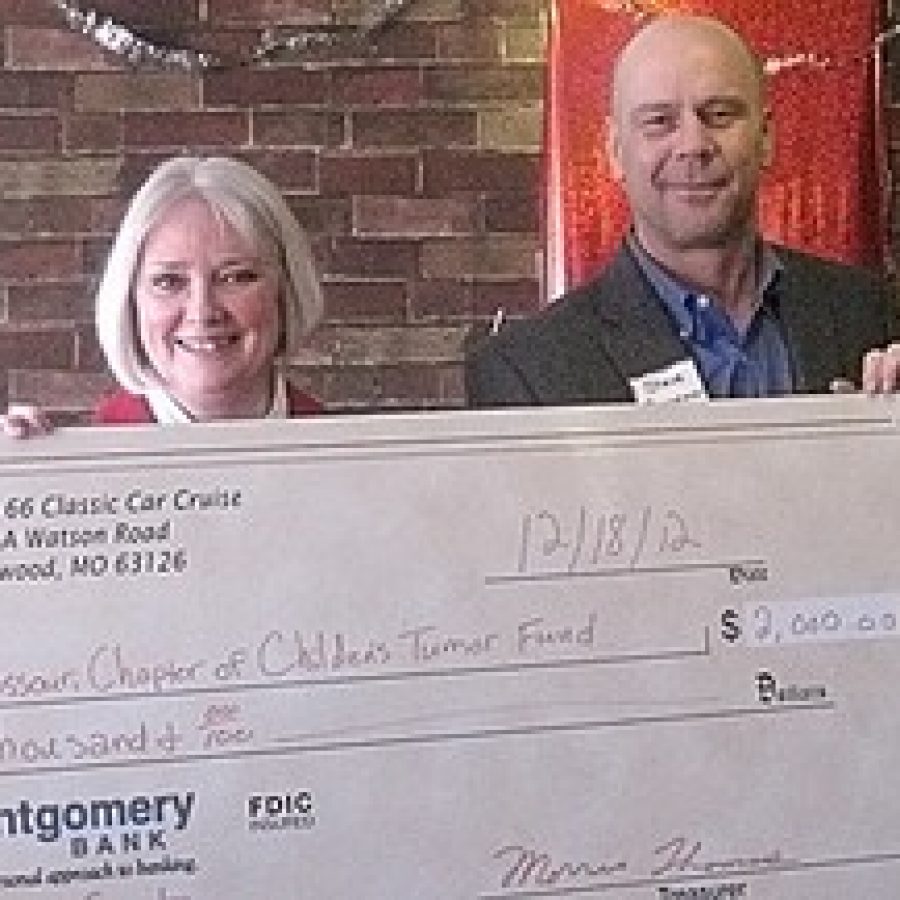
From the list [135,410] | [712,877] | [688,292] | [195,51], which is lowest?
[712,877]

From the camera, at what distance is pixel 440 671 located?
184cm

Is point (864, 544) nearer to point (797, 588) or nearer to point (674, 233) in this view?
point (797, 588)

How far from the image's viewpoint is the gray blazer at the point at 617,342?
228 centimetres

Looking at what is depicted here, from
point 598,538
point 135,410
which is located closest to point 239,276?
point 135,410

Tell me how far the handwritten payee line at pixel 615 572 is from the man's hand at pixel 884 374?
21 centimetres

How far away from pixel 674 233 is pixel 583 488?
59cm

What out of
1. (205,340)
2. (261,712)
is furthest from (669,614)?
(205,340)

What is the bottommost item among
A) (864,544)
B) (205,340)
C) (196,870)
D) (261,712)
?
(196,870)

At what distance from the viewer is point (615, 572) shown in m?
1.88

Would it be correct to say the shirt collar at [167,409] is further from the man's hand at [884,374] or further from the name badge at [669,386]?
the man's hand at [884,374]

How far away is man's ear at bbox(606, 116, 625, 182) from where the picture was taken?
248 cm

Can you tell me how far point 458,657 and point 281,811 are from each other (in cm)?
21

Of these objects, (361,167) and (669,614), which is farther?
(361,167)

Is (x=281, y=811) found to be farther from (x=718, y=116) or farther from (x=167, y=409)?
(x=718, y=116)
